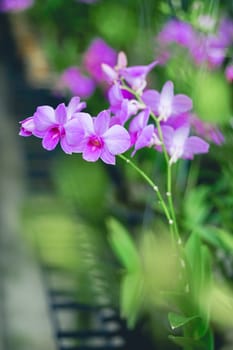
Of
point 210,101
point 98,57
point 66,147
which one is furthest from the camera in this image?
point 98,57

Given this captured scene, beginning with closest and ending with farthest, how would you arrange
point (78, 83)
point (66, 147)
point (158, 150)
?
1. point (66, 147)
2. point (158, 150)
3. point (78, 83)

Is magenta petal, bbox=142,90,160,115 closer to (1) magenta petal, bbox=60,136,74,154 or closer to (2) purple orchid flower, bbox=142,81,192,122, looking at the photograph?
(2) purple orchid flower, bbox=142,81,192,122

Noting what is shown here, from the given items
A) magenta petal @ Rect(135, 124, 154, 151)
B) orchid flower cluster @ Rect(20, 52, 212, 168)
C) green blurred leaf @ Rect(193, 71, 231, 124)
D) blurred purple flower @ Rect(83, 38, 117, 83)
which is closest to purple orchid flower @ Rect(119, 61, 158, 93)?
orchid flower cluster @ Rect(20, 52, 212, 168)

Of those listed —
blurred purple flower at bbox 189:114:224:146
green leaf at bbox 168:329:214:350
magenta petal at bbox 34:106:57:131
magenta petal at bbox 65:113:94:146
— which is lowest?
green leaf at bbox 168:329:214:350

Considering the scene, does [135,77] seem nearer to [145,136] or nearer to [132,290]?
[145,136]

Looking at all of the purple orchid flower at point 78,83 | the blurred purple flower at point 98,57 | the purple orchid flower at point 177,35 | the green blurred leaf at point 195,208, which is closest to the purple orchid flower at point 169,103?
the green blurred leaf at point 195,208

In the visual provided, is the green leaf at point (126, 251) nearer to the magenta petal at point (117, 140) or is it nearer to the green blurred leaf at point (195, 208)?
the green blurred leaf at point (195, 208)

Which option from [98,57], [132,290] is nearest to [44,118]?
[132,290]

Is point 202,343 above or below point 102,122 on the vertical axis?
below
